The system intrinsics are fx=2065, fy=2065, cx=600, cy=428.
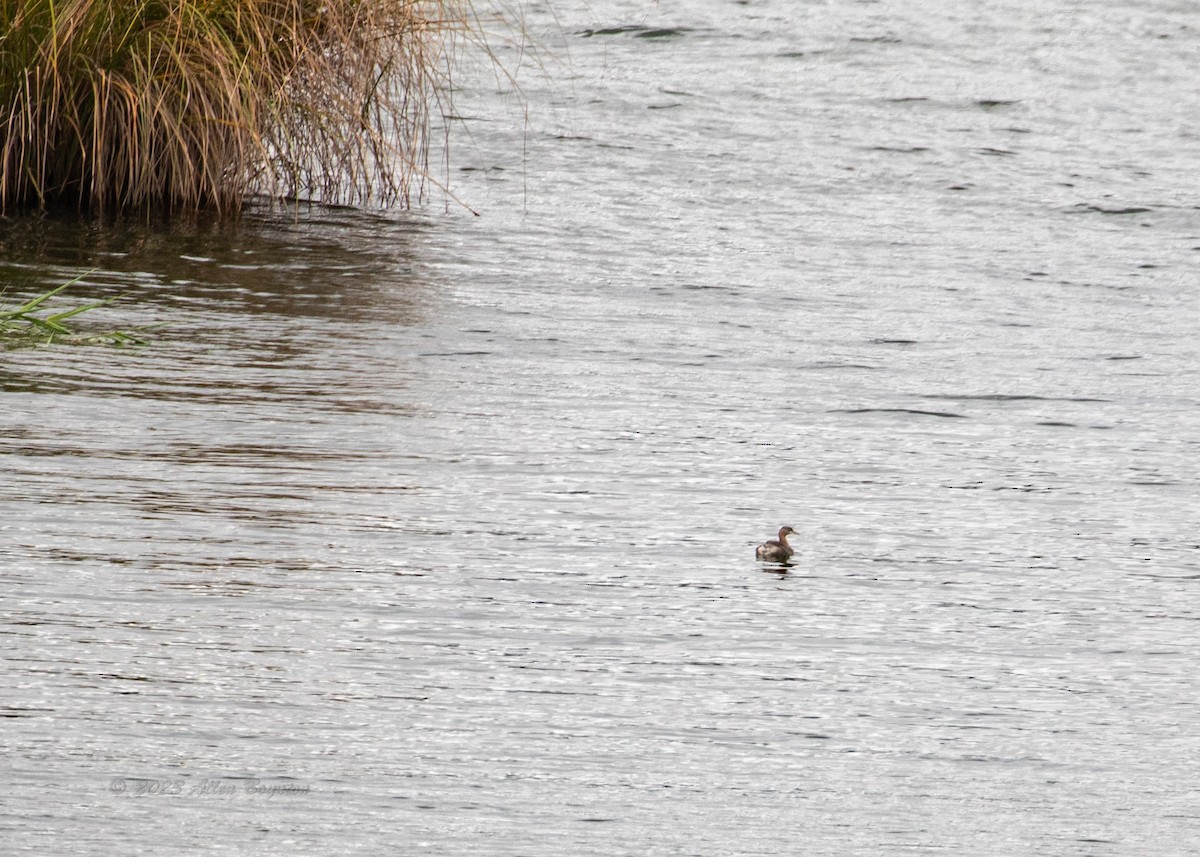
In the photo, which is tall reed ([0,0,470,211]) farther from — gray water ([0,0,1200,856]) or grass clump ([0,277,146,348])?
grass clump ([0,277,146,348])

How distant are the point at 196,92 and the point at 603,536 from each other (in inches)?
193

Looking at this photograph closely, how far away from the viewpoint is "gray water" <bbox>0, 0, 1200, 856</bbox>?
13.3ft

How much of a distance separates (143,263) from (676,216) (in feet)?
11.5

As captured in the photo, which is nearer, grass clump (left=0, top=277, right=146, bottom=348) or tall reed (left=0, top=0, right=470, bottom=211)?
grass clump (left=0, top=277, right=146, bottom=348)

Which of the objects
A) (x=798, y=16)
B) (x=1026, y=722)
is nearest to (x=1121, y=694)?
(x=1026, y=722)

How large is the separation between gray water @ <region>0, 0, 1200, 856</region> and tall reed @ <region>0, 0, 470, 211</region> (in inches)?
12.3

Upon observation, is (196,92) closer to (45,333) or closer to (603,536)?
(45,333)

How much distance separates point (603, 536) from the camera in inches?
223

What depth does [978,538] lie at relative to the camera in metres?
5.84

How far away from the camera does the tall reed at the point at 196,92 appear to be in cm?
965

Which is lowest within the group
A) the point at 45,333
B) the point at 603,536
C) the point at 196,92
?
the point at 603,536

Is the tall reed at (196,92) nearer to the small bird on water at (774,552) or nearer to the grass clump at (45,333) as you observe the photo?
the grass clump at (45,333)

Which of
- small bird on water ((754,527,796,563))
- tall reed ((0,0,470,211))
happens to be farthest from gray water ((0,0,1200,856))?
tall reed ((0,0,470,211))

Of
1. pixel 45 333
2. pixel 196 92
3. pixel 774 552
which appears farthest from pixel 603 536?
pixel 196 92
